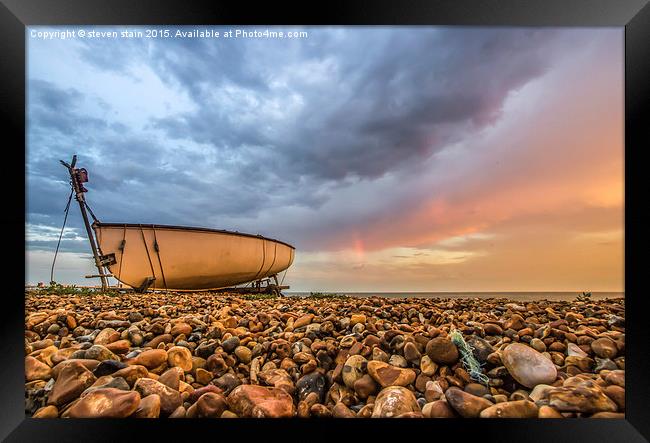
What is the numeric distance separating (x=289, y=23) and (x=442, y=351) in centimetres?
194

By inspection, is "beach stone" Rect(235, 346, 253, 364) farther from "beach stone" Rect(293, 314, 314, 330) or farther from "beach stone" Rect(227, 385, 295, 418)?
"beach stone" Rect(293, 314, 314, 330)

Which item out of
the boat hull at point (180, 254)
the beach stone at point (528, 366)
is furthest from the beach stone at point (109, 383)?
the boat hull at point (180, 254)

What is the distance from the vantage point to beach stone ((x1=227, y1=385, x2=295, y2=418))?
138 centimetres

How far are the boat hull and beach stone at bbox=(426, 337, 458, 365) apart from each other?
3.41 meters

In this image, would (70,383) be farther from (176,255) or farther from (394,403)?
(176,255)

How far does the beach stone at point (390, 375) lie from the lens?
1.47 meters

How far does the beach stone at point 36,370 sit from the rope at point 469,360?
7.24 ft

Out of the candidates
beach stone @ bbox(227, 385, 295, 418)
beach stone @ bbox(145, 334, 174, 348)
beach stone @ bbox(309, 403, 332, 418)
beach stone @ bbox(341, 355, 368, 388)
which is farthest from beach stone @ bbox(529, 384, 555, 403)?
beach stone @ bbox(145, 334, 174, 348)

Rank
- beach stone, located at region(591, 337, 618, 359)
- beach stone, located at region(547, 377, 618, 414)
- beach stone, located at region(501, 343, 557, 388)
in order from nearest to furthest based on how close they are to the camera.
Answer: beach stone, located at region(547, 377, 618, 414), beach stone, located at region(501, 343, 557, 388), beach stone, located at region(591, 337, 618, 359)

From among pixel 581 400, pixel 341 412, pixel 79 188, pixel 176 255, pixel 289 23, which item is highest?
pixel 289 23

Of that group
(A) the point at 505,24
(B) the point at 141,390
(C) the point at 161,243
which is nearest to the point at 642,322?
(A) the point at 505,24

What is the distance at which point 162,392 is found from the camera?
1423 millimetres

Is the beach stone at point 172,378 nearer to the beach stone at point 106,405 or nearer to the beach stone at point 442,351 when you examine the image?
the beach stone at point 106,405

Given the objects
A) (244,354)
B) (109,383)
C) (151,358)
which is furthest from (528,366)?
(109,383)
